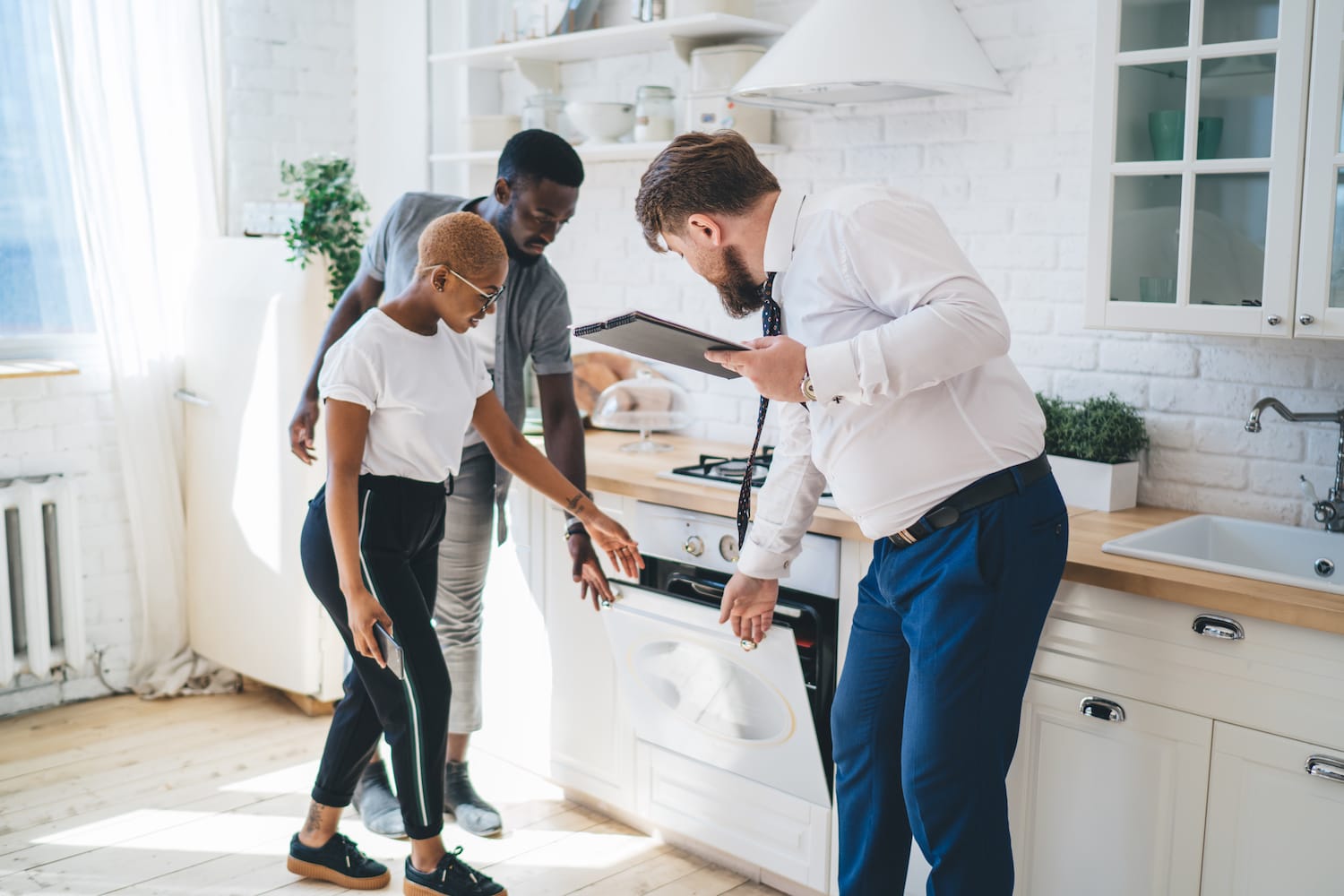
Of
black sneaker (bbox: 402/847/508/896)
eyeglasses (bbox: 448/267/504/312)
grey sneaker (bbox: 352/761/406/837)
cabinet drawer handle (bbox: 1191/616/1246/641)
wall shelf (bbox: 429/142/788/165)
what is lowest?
grey sneaker (bbox: 352/761/406/837)

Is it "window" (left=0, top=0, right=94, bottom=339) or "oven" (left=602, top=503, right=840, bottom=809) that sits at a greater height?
"window" (left=0, top=0, right=94, bottom=339)

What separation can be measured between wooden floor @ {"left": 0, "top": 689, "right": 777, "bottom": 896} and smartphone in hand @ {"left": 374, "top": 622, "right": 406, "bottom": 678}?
0.67m

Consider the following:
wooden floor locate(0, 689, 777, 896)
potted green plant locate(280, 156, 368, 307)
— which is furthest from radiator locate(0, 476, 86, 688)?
potted green plant locate(280, 156, 368, 307)

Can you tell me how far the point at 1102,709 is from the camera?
1981mm

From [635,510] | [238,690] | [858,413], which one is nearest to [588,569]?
[635,510]

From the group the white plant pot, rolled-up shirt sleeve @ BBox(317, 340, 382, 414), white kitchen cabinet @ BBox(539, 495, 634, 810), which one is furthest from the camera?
white kitchen cabinet @ BBox(539, 495, 634, 810)

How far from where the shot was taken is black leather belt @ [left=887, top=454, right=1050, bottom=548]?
5.69 ft

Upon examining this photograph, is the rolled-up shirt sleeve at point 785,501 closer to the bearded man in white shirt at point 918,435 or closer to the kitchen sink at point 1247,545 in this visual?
the bearded man in white shirt at point 918,435

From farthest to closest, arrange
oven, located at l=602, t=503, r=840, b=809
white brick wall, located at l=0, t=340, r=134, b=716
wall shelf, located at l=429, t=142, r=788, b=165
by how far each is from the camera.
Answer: white brick wall, located at l=0, t=340, r=134, b=716
wall shelf, located at l=429, t=142, r=788, b=165
oven, located at l=602, t=503, r=840, b=809

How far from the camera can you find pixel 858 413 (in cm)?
178

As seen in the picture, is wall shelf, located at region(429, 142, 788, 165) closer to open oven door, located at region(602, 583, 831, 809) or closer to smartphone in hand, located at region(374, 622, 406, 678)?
open oven door, located at region(602, 583, 831, 809)

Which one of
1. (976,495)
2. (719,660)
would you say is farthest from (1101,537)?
(719,660)

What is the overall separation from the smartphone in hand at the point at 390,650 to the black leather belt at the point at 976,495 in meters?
0.99

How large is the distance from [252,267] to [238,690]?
1.33 m
